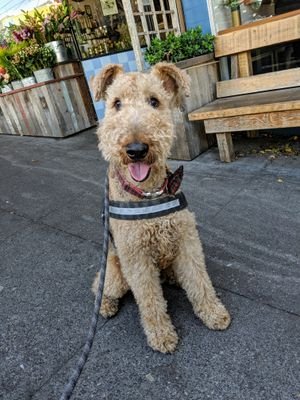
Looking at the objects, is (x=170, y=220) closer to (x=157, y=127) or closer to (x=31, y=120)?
(x=157, y=127)

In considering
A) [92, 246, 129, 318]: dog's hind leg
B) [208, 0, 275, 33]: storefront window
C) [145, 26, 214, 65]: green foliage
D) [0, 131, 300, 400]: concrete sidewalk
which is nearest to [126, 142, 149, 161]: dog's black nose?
[92, 246, 129, 318]: dog's hind leg

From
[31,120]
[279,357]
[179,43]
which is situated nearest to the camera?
[279,357]

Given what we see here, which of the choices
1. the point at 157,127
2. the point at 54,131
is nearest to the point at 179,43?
the point at 157,127

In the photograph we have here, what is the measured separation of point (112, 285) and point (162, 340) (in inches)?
17.7

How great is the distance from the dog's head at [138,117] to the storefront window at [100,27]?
430 centimetres

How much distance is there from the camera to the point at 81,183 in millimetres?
4195

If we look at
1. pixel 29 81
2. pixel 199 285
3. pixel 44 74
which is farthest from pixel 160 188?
pixel 29 81

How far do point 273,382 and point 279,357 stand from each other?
0.14 meters

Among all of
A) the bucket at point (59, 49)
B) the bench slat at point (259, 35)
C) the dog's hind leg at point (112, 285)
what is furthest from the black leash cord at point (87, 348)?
the bucket at point (59, 49)

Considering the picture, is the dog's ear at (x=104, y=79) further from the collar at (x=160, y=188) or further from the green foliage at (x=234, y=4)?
the green foliage at (x=234, y=4)

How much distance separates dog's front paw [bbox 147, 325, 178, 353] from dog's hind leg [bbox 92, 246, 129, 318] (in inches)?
13.8

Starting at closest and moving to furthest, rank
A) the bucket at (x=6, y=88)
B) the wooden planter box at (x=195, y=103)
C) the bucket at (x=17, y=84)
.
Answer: the wooden planter box at (x=195, y=103), the bucket at (x=17, y=84), the bucket at (x=6, y=88)

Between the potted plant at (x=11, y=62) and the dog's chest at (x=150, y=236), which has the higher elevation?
the potted plant at (x=11, y=62)

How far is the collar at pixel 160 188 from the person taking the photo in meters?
1.62
